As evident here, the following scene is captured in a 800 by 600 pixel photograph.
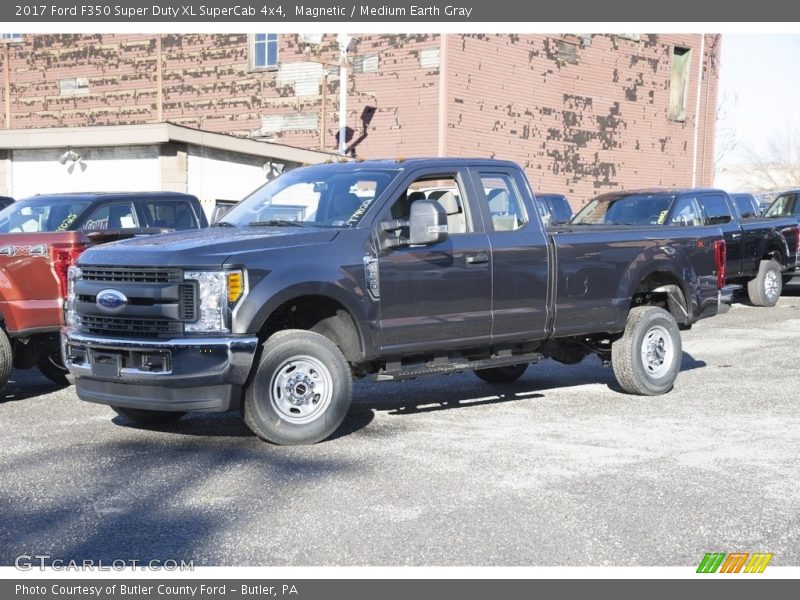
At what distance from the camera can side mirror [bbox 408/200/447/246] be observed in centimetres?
772

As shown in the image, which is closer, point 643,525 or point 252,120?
point 643,525

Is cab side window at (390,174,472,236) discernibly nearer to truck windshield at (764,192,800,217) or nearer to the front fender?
the front fender

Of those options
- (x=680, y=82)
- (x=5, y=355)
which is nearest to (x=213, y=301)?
(x=5, y=355)

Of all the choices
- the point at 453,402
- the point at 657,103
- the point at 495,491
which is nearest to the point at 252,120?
Result: the point at 657,103

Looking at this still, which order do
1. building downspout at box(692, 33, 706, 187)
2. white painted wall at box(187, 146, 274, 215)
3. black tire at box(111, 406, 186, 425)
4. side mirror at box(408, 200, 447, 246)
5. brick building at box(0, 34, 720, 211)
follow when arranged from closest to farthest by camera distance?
side mirror at box(408, 200, 447, 246), black tire at box(111, 406, 186, 425), white painted wall at box(187, 146, 274, 215), brick building at box(0, 34, 720, 211), building downspout at box(692, 33, 706, 187)

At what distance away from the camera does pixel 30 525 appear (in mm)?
5375

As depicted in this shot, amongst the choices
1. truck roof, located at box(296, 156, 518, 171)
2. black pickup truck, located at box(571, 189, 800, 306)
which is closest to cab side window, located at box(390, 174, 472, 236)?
truck roof, located at box(296, 156, 518, 171)

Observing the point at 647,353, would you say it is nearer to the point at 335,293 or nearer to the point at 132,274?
the point at 335,293

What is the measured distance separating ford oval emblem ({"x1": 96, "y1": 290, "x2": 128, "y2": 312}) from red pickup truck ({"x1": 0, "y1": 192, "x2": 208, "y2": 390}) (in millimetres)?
2073

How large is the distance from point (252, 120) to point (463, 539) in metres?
27.4

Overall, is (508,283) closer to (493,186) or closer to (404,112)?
(493,186)

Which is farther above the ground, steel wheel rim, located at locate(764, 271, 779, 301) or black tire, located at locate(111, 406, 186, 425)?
black tire, located at locate(111, 406, 186, 425)

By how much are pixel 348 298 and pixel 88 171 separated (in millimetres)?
17191

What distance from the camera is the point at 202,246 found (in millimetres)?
7066
